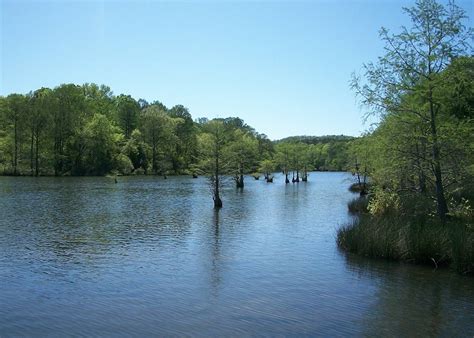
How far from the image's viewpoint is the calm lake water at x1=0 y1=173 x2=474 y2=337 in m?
10.7

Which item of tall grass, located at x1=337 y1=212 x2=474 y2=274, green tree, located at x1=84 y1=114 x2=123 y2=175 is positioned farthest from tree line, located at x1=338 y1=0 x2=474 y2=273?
green tree, located at x1=84 y1=114 x2=123 y2=175

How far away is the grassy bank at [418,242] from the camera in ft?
50.5

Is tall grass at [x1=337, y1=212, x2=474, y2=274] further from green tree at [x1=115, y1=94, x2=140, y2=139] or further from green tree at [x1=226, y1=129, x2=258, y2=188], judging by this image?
green tree at [x1=115, y1=94, x2=140, y2=139]

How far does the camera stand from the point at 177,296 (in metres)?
13.0

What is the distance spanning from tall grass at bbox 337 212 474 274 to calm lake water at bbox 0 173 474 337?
59 cm

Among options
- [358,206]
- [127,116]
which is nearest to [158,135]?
[127,116]

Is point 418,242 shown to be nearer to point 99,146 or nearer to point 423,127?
point 423,127

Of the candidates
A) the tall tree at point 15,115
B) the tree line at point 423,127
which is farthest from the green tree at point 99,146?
the tree line at point 423,127

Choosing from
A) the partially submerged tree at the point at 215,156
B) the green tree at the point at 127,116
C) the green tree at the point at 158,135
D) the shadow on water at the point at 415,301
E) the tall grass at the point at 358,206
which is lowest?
the shadow on water at the point at 415,301

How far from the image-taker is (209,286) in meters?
14.1

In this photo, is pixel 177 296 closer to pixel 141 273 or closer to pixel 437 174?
pixel 141 273

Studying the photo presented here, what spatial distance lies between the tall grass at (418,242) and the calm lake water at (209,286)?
1.93 feet

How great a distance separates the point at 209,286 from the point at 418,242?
27.1 feet

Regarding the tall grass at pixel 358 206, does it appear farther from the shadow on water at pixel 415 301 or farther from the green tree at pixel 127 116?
the green tree at pixel 127 116
